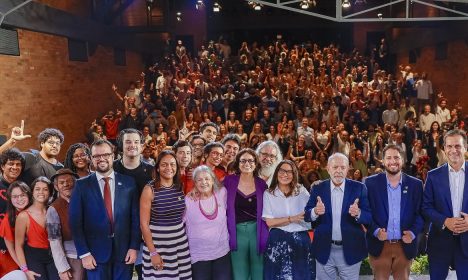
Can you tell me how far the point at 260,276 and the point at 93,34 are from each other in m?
9.49

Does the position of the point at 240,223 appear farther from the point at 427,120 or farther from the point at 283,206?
the point at 427,120

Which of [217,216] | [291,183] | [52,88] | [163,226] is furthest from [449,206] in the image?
[52,88]

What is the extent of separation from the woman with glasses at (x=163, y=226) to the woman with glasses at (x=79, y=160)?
0.94 metres

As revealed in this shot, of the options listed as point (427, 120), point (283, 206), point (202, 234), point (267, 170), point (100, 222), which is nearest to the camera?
point (100, 222)

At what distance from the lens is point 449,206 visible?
3514 mm

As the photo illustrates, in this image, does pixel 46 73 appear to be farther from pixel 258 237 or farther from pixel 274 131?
pixel 258 237

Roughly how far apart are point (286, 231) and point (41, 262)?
74.8 inches

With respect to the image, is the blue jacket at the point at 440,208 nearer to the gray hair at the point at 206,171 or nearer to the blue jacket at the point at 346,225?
the blue jacket at the point at 346,225

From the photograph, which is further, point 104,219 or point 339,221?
point 339,221

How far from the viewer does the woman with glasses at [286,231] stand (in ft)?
11.6

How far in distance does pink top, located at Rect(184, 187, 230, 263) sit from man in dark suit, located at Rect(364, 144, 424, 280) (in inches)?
46.4

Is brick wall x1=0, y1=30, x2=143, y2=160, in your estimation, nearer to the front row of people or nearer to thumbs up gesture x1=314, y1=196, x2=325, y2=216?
the front row of people

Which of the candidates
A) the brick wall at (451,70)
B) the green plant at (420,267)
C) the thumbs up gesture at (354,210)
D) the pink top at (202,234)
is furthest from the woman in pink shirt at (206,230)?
the brick wall at (451,70)

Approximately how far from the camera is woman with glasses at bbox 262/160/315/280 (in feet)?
11.6
